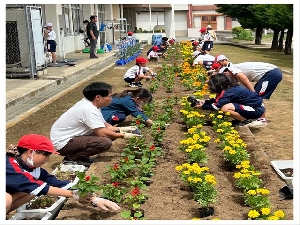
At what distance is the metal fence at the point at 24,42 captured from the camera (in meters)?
11.6

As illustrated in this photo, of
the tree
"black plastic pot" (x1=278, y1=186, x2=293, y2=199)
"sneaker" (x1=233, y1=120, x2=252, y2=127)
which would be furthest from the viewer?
the tree

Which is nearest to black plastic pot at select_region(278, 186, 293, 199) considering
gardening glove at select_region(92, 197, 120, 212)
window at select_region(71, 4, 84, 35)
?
gardening glove at select_region(92, 197, 120, 212)

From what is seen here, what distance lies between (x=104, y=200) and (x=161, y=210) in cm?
55

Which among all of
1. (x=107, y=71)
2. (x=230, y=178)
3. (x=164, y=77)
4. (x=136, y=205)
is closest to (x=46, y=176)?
(x=136, y=205)

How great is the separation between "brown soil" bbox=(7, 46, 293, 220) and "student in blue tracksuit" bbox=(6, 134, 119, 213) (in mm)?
262

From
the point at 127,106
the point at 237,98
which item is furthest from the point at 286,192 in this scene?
the point at 127,106

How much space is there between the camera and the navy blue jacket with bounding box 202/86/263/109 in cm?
649

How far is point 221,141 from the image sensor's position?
5785mm

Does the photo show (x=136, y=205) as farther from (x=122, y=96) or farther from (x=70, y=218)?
(x=122, y=96)

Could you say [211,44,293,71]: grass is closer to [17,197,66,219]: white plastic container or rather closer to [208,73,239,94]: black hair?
[208,73,239,94]: black hair

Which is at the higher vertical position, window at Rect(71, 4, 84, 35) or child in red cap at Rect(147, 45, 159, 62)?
window at Rect(71, 4, 84, 35)

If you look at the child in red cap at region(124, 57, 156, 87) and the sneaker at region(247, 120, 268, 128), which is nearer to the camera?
the sneaker at region(247, 120, 268, 128)

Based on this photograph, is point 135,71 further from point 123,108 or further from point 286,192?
point 286,192

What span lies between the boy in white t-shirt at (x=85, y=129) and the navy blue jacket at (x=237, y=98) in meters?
1.94
